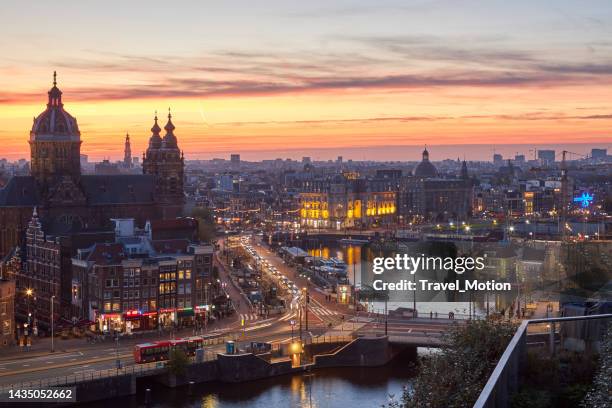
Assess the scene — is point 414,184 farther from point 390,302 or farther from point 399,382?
point 399,382

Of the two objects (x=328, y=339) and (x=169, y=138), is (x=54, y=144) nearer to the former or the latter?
(x=169, y=138)

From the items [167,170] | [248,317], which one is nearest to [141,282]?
[248,317]

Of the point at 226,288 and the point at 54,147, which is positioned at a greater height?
the point at 54,147

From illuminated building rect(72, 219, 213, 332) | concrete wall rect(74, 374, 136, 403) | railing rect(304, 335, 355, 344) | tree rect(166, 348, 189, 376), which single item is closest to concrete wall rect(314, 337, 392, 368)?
railing rect(304, 335, 355, 344)

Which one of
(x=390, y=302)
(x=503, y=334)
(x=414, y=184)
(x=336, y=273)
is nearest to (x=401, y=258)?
(x=336, y=273)

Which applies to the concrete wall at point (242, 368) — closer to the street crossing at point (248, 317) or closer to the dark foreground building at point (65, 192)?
the street crossing at point (248, 317)

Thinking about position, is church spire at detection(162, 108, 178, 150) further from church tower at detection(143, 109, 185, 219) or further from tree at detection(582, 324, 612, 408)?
tree at detection(582, 324, 612, 408)
